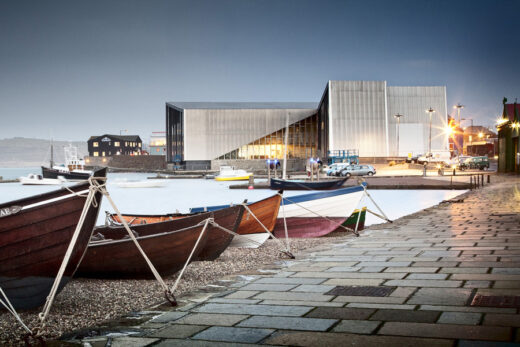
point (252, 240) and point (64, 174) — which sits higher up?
point (64, 174)

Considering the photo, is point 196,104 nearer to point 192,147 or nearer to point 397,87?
point 192,147

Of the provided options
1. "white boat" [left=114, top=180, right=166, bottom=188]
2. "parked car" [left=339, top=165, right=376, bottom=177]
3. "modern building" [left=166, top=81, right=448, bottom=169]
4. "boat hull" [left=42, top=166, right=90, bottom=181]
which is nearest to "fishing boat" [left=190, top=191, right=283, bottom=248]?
"parked car" [left=339, top=165, right=376, bottom=177]

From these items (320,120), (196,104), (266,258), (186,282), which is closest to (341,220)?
(266,258)

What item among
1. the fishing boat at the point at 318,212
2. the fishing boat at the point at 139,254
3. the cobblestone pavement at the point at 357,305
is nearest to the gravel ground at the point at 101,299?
the fishing boat at the point at 139,254

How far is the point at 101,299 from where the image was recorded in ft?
22.2

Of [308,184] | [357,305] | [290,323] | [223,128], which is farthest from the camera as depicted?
[223,128]

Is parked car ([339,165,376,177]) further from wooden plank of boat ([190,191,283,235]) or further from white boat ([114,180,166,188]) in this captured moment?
wooden plank of boat ([190,191,283,235])

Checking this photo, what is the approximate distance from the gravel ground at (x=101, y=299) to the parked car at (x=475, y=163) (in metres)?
53.5

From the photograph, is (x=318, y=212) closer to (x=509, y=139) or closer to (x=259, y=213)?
(x=259, y=213)

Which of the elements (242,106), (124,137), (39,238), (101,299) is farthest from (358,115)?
(124,137)

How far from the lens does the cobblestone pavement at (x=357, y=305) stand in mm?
3996

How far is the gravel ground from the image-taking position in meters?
5.45

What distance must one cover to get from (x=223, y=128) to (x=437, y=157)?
101 ft

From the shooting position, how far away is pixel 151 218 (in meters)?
12.4
